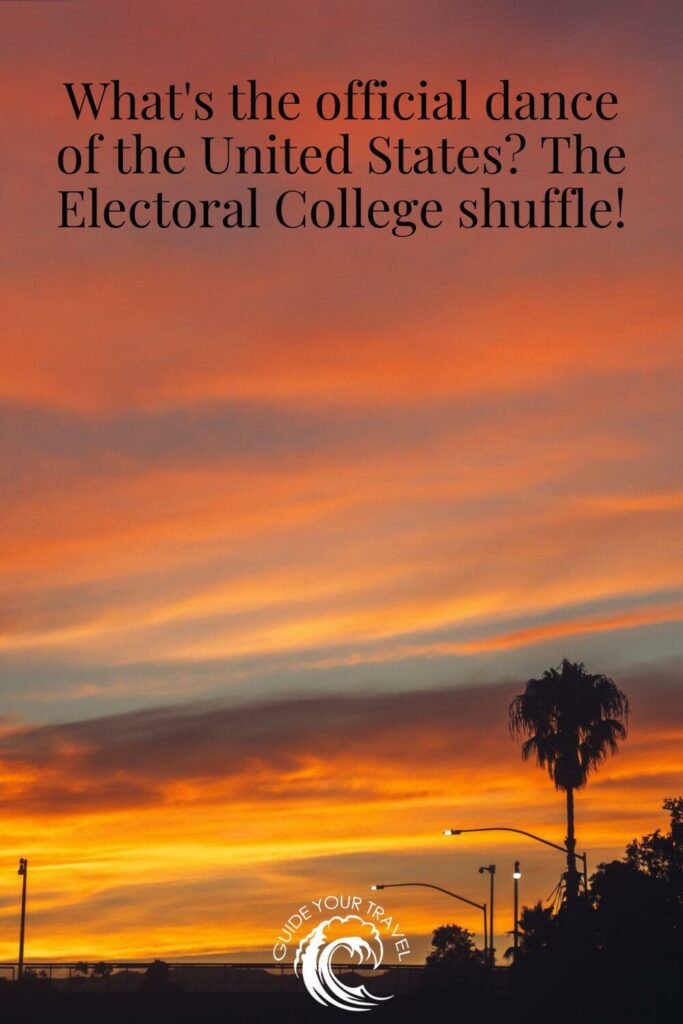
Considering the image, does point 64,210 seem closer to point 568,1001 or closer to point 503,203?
point 503,203

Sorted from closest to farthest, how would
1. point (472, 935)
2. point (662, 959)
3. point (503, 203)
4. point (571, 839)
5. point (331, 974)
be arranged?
point (503, 203), point (662, 959), point (571, 839), point (331, 974), point (472, 935)

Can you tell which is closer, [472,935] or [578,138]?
[578,138]

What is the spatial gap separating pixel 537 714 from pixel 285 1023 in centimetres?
1747

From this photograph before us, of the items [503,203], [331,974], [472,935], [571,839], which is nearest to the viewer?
[503,203]

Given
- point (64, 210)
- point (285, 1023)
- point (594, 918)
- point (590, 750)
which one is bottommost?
point (285, 1023)

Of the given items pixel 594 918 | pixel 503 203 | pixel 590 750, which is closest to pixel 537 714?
pixel 590 750

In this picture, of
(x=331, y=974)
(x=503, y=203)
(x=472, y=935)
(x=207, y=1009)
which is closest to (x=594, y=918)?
(x=331, y=974)

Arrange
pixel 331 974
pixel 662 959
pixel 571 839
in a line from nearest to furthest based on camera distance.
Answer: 1. pixel 662 959
2. pixel 571 839
3. pixel 331 974

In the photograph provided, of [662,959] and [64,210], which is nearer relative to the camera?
[64,210]

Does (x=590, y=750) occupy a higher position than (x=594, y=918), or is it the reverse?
(x=590, y=750)

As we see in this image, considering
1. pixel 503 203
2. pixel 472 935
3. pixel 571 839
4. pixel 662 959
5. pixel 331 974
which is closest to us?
pixel 503 203

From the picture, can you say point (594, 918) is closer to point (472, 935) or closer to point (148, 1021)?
point (148, 1021)

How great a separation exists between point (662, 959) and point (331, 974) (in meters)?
16.4

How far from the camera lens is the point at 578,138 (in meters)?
36.3
